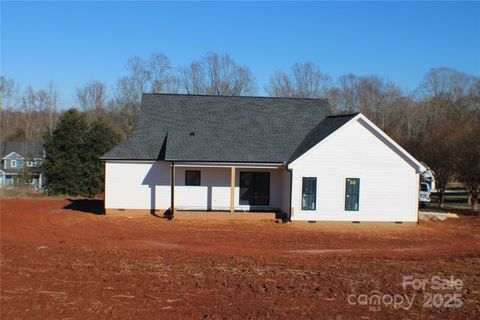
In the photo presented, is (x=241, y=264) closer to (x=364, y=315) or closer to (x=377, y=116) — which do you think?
(x=364, y=315)

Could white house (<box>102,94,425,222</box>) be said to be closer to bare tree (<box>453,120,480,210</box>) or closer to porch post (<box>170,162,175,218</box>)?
porch post (<box>170,162,175,218</box>)

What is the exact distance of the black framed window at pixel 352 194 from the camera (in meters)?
23.0

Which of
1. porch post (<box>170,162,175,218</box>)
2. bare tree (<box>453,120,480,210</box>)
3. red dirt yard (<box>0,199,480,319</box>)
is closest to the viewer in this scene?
red dirt yard (<box>0,199,480,319</box>)

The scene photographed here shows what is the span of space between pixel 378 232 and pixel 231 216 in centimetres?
667

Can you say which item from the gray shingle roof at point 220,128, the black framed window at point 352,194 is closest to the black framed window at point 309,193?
the black framed window at point 352,194

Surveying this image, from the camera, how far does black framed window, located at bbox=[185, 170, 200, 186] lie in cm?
2481

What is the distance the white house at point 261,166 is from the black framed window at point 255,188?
0.05m

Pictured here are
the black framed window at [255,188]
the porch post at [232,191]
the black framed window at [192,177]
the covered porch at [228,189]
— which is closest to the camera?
the porch post at [232,191]

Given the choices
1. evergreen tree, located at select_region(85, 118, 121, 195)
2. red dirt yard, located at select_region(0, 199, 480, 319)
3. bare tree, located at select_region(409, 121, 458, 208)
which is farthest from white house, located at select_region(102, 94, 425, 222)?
evergreen tree, located at select_region(85, 118, 121, 195)

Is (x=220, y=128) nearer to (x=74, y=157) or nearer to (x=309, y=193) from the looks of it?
(x=309, y=193)

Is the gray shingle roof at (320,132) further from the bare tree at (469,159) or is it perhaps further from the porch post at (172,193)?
the bare tree at (469,159)

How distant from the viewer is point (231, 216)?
23.4 m

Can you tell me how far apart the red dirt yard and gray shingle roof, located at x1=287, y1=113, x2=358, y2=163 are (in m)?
3.76

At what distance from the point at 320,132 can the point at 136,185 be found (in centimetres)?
944
